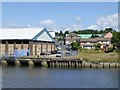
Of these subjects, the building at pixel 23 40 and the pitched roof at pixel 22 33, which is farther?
the pitched roof at pixel 22 33

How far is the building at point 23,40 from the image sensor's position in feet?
218

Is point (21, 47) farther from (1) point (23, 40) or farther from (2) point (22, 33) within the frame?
(2) point (22, 33)

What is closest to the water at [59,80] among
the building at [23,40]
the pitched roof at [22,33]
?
the building at [23,40]

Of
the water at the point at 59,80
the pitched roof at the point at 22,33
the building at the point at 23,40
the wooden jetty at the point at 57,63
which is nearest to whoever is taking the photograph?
the water at the point at 59,80

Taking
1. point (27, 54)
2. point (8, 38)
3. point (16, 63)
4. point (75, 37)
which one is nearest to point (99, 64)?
point (16, 63)

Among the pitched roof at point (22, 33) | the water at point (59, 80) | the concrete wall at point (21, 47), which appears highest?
the pitched roof at point (22, 33)

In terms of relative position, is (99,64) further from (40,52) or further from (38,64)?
(40,52)

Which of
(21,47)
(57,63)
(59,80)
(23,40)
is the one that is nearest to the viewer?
(59,80)

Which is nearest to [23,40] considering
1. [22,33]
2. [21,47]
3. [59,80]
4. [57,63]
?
[21,47]

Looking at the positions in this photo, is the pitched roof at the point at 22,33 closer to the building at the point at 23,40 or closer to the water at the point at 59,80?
the building at the point at 23,40

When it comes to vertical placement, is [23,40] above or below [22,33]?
below

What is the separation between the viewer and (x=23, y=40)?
2618 inches

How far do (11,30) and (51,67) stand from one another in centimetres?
2134

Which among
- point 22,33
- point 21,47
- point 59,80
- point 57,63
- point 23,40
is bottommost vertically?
point 59,80
